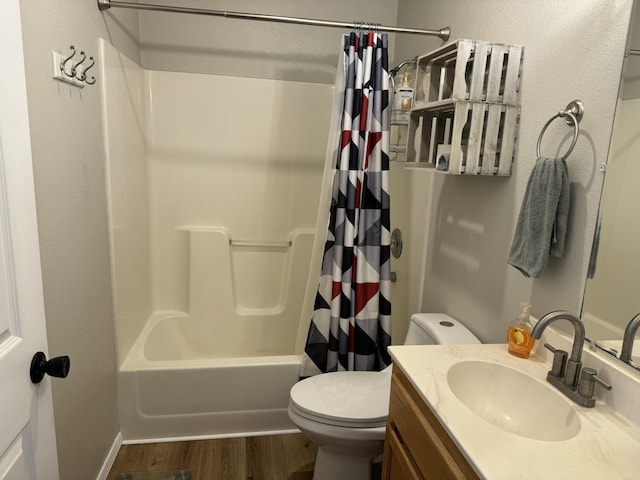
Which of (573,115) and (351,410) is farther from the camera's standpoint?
(351,410)

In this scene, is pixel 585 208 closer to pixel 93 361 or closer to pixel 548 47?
pixel 548 47

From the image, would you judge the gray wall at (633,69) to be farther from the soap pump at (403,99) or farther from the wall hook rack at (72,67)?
the wall hook rack at (72,67)

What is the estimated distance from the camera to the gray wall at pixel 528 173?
45.4 inches

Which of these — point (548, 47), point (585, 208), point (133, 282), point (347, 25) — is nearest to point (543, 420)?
point (585, 208)

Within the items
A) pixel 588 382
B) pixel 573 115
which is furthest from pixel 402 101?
pixel 588 382

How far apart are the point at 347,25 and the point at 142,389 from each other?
192 centimetres

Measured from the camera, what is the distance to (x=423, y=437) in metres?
1.09

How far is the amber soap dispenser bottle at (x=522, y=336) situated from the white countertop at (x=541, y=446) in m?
0.15

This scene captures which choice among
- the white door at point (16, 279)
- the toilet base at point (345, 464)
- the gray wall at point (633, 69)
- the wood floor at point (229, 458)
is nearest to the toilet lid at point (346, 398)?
the toilet base at point (345, 464)

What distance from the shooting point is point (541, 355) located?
1.32 metres

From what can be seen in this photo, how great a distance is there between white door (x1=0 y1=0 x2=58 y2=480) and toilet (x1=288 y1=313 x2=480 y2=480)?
35.2 inches

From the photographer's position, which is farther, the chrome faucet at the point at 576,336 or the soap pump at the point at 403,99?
the soap pump at the point at 403,99

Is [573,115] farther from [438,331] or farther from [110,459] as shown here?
[110,459]

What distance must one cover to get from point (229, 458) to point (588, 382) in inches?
62.3
